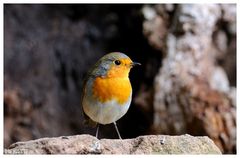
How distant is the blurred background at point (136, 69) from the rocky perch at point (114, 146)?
2.25 m

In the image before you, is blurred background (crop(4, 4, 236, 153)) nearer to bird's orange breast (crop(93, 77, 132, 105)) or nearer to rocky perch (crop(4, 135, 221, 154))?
bird's orange breast (crop(93, 77, 132, 105))

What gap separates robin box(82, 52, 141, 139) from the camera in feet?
14.5

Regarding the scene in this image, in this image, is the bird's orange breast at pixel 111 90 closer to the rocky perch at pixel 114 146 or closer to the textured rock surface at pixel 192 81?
the rocky perch at pixel 114 146

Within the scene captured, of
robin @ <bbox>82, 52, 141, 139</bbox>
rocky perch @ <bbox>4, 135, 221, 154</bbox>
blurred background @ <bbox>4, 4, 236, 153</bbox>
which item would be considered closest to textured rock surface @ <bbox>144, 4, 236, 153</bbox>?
blurred background @ <bbox>4, 4, 236, 153</bbox>

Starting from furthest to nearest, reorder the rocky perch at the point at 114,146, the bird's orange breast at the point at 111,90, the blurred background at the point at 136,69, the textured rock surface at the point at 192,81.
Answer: the blurred background at the point at 136,69, the textured rock surface at the point at 192,81, the bird's orange breast at the point at 111,90, the rocky perch at the point at 114,146

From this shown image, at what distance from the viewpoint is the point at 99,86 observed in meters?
4.43

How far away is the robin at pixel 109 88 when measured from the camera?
4.41 m

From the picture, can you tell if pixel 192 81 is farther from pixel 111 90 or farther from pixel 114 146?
pixel 114 146

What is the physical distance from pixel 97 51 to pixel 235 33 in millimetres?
2045

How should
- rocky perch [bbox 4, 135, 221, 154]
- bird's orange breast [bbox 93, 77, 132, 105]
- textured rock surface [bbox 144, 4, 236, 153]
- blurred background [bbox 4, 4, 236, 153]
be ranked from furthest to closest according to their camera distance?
blurred background [bbox 4, 4, 236, 153] → textured rock surface [bbox 144, 4, 236, 153] → bird's orange breast [bbox 93, 77, 132, 105] → rocky perch [bbox 4, 135, 221, 154]

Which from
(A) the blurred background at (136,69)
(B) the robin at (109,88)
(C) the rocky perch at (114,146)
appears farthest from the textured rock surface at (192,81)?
(C) the rocky perch at (114,146)

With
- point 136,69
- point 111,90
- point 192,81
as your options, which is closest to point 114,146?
point 111,90

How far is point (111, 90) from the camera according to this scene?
4.40 metres

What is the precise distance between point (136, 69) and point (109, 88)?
2946mm
